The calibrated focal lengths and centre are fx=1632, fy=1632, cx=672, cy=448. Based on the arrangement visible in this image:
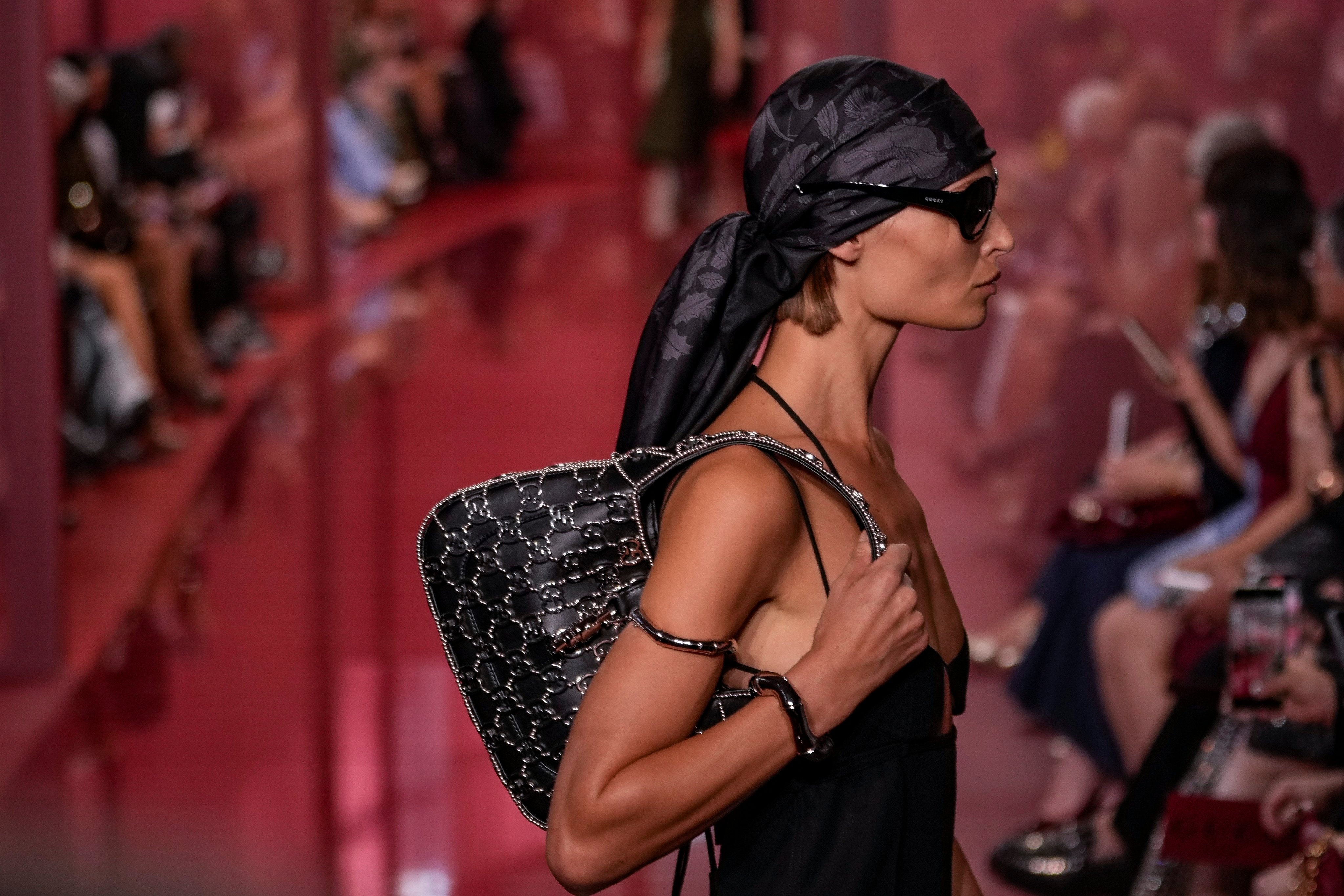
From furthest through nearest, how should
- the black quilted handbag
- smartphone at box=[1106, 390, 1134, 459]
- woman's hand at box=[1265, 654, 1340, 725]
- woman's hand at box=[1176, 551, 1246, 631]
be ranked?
smartphone at box=[1106, 390, 1134, 459], woman's hand at box=[1176, 551, 1246, 631], woman's hand at box=[1265, 654, 1340, 725], the black quilted handbag

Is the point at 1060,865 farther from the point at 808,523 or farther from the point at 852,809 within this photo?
the point at 808,523

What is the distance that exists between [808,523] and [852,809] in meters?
0.29

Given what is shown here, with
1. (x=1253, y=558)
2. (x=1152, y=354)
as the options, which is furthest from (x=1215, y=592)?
(x=1152, y=354)

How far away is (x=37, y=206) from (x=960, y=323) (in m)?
4.33

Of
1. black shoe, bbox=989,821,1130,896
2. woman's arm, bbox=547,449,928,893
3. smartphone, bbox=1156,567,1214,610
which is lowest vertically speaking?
black shoe, bbox=989,821,1130,896

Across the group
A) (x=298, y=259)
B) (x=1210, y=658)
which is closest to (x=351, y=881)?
(x=1210, y=658)

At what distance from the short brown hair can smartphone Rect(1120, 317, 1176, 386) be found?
8.44 feet

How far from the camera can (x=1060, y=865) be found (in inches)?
153

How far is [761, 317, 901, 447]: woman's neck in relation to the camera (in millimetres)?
1686

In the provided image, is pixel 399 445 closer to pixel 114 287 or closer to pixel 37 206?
pixel 114 287

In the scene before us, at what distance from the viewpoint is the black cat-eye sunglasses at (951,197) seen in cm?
160

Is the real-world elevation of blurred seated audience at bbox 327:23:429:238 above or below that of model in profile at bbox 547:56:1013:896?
above

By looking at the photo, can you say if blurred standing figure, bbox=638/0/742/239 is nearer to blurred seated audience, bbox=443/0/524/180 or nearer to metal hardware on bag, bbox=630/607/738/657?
blurred seated audience, bbox=443/0/524/180

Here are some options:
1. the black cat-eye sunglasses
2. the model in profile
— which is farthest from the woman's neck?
the black cat-eye sunglasses
